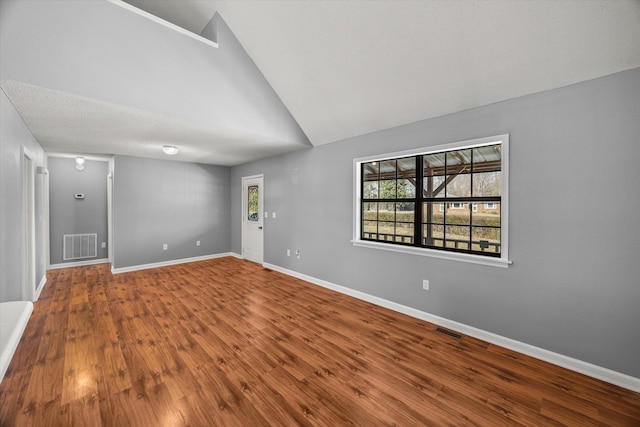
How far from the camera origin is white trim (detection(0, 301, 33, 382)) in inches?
32.4

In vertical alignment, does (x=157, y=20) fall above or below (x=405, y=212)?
above

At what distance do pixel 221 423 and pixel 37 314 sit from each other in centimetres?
323

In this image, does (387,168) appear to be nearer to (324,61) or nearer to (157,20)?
(324,61)

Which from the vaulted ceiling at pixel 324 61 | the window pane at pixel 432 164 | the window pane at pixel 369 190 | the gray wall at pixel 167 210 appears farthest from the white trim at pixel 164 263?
the window pane at pixel 432 164

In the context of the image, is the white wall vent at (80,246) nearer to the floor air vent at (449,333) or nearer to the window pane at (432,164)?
the window pane at (432,164)

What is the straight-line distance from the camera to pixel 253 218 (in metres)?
6.10

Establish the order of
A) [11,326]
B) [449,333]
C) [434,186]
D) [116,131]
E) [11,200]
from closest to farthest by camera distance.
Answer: [11,326] → [11,200] → [449,333] → [116,131] → [434,186]

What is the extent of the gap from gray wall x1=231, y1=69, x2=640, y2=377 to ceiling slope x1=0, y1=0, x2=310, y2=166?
7.23 feet

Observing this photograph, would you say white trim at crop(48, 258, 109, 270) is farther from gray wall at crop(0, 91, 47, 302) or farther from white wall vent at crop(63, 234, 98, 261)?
gray wall at crop(0, 91, 47, 302)

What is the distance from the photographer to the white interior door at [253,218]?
5.71 meters

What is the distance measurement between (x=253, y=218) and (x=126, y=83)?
378 cm

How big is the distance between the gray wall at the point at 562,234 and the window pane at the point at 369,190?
759mm

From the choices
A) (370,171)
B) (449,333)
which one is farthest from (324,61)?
(449,333)

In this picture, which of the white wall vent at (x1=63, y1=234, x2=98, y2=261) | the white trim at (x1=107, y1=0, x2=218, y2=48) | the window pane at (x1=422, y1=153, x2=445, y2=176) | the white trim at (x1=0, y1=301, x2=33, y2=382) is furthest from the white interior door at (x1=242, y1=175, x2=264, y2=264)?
the white trim at (x1=0, y1=301, x2=33, y2=382)
